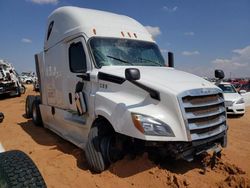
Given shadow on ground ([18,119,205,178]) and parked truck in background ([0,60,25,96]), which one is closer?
shadow on ground ([18,119,205,178])

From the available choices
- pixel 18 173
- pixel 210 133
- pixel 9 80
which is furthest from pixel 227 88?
pixel 9 80

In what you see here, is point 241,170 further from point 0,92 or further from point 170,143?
point 0,92

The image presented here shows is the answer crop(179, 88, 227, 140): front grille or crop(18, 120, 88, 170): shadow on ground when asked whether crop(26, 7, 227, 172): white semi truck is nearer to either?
crop(179, 88, 227, 140): front grille

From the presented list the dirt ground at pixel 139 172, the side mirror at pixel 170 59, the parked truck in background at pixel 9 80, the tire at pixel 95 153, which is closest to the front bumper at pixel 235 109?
the dirt ground at pixel 139 172

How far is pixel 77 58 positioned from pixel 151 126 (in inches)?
105

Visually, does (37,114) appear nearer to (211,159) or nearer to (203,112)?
(211,159)

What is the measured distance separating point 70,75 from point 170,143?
10.3 feet

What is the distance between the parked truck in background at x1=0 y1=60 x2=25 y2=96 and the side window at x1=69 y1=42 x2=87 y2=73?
51.5 feet

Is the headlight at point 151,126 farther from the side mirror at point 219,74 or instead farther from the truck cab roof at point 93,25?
the side mirror at point 219,74

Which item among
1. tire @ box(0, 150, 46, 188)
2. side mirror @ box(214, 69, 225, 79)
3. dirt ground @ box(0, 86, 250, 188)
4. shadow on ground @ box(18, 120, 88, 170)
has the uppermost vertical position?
side mirror @ box(214, 69, 225, 79)

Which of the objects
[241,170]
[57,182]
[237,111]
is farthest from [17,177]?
[237,111]

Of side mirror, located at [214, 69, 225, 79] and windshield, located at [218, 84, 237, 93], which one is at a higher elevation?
side mirror, located at [214, 69, 225, 79]

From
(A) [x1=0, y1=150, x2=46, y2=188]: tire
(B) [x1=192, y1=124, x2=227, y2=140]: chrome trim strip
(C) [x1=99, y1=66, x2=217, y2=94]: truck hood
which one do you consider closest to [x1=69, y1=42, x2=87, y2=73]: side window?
(C) [x1=99, y1=66, x2=217, y2=94]: truck hood

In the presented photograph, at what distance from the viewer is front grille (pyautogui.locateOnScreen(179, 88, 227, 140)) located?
4.16 metres
